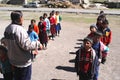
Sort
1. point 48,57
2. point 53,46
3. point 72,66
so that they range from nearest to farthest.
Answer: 1. point 72,66
2. point 48,57
3. point 53,46

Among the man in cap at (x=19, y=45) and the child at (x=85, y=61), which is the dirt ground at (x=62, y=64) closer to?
the child at (x=85, y=61)

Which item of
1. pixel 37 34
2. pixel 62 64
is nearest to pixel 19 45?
pixel 62 64

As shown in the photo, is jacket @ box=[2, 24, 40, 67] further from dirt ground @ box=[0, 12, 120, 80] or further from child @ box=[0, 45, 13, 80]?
dirt ground @ box=[0, 12, 120, 80]

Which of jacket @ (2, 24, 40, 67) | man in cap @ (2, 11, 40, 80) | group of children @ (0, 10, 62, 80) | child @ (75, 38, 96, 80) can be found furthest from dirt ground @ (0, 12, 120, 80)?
jacket @ (2, 24, 40, 67)

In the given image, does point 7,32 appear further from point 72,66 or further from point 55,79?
point 72,66

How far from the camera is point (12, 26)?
6.31 m

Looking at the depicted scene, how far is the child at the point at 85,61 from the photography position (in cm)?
725

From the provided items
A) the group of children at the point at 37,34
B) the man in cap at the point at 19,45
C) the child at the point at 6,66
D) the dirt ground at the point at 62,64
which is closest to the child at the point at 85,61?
the group of children at the point at 37,34

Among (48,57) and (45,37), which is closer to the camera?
(48,57)

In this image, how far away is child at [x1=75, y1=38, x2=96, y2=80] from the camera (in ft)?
23.8

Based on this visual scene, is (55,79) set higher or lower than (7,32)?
lower

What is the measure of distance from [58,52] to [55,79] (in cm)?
481

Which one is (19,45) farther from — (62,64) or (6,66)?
(62,64)

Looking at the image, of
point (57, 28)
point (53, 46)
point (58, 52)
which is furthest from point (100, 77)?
point (57, 28)
